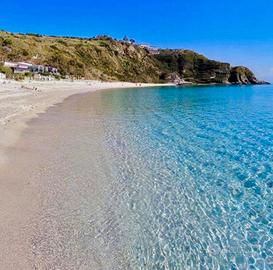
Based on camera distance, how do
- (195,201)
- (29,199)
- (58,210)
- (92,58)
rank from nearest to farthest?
(58,210)
(29,199)
(195,201)
(92,58)

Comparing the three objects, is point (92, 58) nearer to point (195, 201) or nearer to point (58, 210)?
point (195, 201)

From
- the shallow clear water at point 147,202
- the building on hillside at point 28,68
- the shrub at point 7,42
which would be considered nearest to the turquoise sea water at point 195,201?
the shallow clear water at point 147,202

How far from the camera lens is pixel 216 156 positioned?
51.3 ft

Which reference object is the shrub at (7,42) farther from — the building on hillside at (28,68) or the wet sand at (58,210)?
the wet sand at (58,210)

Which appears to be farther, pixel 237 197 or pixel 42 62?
pixel 42 62

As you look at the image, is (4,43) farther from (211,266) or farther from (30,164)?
(211,266)

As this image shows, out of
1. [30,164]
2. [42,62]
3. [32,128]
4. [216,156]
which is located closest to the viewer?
[30,164]

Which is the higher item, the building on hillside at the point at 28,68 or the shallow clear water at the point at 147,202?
the shallow clear water at the point at 147,202

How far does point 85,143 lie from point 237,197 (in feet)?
30.1

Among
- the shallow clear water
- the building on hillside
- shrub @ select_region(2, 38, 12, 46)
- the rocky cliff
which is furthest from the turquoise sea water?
shrub @ select_region(2, 38, 12, 46)

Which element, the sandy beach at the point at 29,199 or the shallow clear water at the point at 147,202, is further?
the shallow clear water at the point at 147,202

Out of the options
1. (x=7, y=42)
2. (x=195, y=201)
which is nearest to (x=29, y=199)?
(x=195, y=201)

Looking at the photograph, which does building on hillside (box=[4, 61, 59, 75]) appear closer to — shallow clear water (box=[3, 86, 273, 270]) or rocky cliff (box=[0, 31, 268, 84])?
rocky cliff (box=[0, 31, 268, 84])

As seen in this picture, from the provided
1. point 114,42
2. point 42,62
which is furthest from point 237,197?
point 114,42
